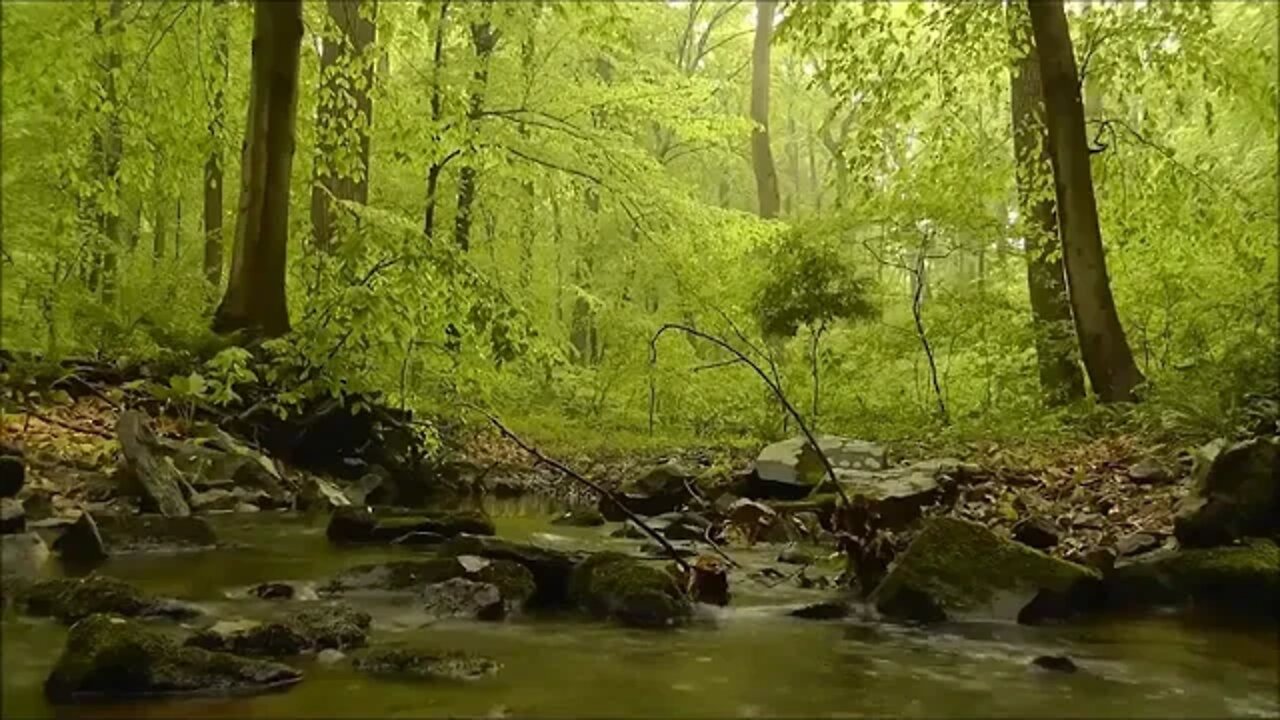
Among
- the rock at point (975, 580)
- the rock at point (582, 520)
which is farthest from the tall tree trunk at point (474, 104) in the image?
the rock at point (975, 580)

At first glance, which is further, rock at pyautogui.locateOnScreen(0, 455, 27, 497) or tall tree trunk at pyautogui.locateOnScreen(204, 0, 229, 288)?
tall tree trunk at pyautogui.locateOnScreen(204, 0, 229, 288)

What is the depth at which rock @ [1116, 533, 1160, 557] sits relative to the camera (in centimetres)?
570

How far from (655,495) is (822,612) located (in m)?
4.38

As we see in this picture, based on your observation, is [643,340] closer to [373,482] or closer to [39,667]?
[373,482]

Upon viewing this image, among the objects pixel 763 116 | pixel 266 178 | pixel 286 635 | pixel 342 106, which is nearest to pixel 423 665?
pixel 286 635

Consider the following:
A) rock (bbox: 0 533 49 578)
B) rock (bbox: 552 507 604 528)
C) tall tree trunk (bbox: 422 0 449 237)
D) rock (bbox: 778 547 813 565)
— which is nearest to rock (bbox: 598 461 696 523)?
rock (bbox: 552 507 604 528)

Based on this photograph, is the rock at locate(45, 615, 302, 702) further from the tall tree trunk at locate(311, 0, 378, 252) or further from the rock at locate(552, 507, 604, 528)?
the tall tree trunk at locate(311, 0, 378, 252)

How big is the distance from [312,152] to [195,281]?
347 centimetres

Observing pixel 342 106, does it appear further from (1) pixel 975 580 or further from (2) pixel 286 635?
(1) pixel 975 580

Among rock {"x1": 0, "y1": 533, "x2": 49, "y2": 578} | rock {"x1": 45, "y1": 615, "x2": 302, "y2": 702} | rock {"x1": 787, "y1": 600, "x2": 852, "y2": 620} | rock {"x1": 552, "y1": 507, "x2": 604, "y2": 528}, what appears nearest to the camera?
rock {"x1": 45, "y1": 615, "x2": 302, "y2": 702}

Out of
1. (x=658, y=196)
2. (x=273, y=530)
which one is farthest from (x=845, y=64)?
(x=273, y=530)

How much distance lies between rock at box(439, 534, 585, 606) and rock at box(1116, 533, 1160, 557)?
114 inches

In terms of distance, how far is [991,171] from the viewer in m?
12.4

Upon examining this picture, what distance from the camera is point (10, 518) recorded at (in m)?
4.59
